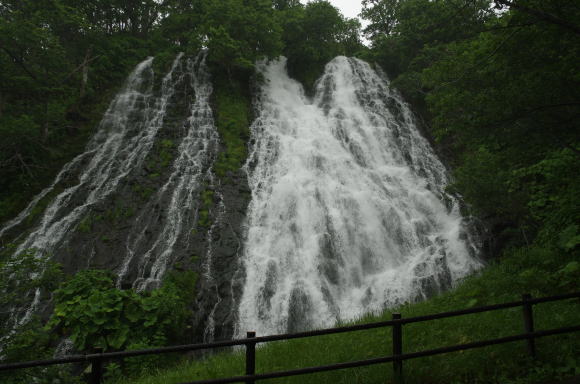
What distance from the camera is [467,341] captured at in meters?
5.35

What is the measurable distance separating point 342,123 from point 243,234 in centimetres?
1015

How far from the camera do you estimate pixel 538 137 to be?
6.79 metres

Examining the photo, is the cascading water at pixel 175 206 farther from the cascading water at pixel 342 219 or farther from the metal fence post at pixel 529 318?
the metal fence post at pixel 529 318

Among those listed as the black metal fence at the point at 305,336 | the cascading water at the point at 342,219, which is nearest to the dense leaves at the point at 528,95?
the black metal fence at the point at 305,336

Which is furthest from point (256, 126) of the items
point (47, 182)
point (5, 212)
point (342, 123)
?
point (5, 212)

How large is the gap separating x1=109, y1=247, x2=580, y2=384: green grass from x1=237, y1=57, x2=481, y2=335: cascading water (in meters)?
3.12

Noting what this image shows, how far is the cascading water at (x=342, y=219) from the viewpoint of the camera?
426 inches

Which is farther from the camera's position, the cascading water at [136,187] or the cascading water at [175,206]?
the cascading water at [136,187]

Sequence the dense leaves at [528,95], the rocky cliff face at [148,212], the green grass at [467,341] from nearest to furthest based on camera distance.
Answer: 1. the green grass at [467,341]
2. the dense leaves at [528,95]
3. the rocky cliff face at [148,212]

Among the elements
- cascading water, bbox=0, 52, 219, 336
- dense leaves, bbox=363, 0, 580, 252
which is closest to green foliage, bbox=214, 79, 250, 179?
cascading water, bbox=0, 52, 219, 336

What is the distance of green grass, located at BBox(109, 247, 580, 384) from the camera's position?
13.9ft

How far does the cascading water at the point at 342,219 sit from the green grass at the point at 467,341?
3120 millimetres

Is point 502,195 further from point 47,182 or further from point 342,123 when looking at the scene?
point 47,182

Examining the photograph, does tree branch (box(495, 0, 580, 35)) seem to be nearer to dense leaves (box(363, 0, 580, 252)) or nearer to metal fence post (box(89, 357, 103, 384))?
dense leaves (box(363, 0, 580, 252))
